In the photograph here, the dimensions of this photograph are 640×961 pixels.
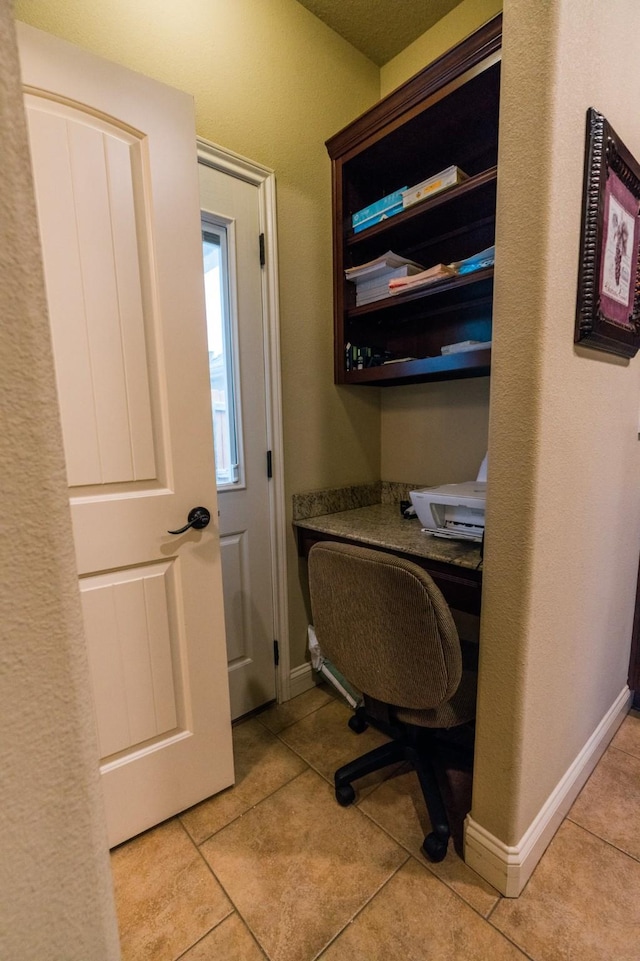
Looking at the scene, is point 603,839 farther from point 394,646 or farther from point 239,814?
point 239,814

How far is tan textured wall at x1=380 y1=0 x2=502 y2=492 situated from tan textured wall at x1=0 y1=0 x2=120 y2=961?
167cm

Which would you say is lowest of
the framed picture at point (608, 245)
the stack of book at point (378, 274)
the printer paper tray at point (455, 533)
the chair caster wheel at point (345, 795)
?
the chair caster wheel at point (345, 795)

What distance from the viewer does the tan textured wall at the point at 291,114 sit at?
4.18 feet

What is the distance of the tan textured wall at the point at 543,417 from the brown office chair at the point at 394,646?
11 cm

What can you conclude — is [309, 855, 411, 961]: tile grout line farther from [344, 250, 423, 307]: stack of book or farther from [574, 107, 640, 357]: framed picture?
[344, 250, 423, 307]: stack of book

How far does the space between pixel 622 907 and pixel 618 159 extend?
186cm

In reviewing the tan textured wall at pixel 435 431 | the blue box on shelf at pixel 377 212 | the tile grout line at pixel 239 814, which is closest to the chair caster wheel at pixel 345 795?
the tile grout line at pixel 239 814

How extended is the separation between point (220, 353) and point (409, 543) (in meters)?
1.03

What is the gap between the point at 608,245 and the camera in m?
0.99

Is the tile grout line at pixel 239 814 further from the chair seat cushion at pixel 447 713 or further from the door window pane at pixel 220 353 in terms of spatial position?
the door window pane at pixel 220 353

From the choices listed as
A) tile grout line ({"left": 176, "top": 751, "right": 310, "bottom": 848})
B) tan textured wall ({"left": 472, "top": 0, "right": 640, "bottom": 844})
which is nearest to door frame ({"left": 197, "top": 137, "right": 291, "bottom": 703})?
tile grout line ({"left": 176, "top": 751, "right": 310, "bottom": 848})

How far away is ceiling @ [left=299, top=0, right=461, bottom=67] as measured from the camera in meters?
1.60

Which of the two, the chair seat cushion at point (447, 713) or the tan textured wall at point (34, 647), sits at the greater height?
the tan textured wall at point (34, 647)

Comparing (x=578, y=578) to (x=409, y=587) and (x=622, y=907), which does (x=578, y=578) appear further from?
(x=622, y=907)
